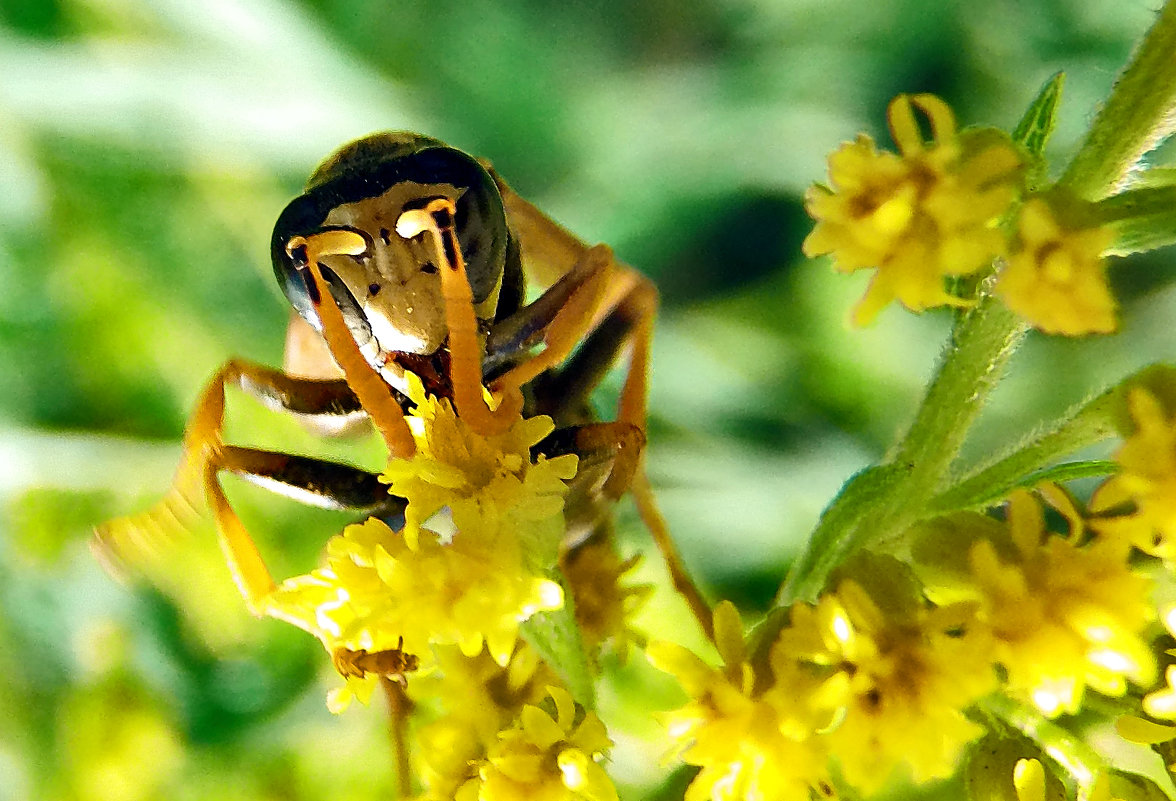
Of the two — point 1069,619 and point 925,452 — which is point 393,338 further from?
point 1069,619

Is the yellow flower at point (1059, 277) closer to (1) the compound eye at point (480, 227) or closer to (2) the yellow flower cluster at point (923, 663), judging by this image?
(2) the yellow flower cluster at point (923, 663)

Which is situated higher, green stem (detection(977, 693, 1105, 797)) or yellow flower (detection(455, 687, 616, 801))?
green stem (detection(977, 693, 1105, 797))

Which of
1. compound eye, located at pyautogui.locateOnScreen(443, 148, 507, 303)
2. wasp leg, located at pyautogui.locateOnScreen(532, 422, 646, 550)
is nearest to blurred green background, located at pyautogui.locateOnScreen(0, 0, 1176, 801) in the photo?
wasp leg, located at pyautogui.locateOnScreen(532, 422, 646, 550)

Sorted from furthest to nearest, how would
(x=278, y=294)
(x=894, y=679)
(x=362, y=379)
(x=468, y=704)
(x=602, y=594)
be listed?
1. (x=278, y=294)
2. (x=602, y=594)
3. (x=468, y=704)
4. (x=362, y=379)
5. (x=894, y=679)

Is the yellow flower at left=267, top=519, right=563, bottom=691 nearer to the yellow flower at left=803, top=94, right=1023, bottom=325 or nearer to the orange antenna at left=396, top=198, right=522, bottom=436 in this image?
the orange antenna at left=396, top=198, right=522, bottom=436

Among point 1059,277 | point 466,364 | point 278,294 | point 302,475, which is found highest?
point 1059,277

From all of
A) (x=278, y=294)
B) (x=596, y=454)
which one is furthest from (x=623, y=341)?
(x=278, y=294)
